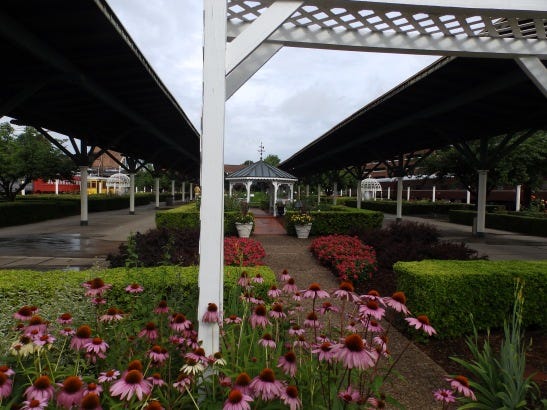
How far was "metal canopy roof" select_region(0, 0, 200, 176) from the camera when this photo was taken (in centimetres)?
662

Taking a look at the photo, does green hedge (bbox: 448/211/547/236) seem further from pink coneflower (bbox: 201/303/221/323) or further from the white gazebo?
pink coneflower (bbox: 201/303/221/323)

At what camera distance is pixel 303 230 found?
14.7m

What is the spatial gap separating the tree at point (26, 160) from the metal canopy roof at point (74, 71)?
1079cm

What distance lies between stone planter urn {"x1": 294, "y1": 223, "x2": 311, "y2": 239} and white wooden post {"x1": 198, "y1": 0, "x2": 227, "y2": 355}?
475 inches

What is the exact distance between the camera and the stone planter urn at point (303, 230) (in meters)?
14.7

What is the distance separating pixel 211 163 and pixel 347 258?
601 centimetres

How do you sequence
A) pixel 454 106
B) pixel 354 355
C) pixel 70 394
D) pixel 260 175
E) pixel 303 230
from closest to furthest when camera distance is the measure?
pixel 70 394
pixel 354 355
pixel 454 106
pixel 303 230
pixel 260 175

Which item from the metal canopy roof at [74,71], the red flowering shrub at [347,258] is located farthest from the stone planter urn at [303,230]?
the metal canopy roof at [74,71]

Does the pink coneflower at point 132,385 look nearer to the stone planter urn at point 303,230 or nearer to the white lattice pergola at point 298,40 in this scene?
the white lattice pergola at point 298,40

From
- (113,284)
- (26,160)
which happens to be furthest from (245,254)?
(26,160)

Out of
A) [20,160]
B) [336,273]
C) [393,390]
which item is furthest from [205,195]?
[20,160]

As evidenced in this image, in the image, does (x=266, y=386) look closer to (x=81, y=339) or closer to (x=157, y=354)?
(x=157, y=354)

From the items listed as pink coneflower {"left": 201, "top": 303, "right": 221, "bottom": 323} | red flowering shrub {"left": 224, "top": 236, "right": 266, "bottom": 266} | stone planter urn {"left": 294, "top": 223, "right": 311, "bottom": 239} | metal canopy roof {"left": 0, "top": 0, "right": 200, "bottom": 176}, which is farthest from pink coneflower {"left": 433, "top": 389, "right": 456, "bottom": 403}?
stone planter urn {"left": 294, "top": 223, "right": 311, "bottom": 239}

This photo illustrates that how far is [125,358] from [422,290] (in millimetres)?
3691
